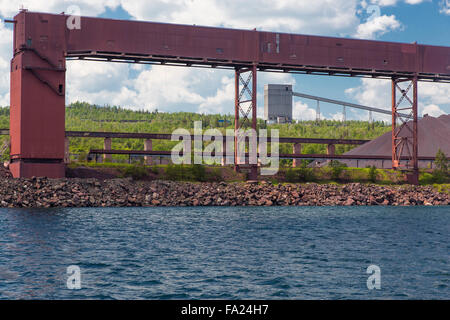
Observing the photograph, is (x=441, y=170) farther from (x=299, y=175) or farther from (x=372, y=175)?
(x=299, y=175)

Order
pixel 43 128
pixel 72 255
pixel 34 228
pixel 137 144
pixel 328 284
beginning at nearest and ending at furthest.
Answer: pixel 328 284 → pixel 72 255 → pixel 34 228 → pixel 43 128 → pixel 137 144

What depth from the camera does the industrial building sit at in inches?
A: 4970

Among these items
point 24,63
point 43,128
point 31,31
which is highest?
point 31,31

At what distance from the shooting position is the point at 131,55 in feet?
184

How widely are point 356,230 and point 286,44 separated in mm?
34144

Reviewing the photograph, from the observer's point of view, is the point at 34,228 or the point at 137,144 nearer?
the point at 34,228

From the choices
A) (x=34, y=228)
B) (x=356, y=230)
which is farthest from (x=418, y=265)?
(x=34, y=228)

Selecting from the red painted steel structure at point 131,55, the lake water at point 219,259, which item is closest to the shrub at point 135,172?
the red painted steel structure at point 131,55

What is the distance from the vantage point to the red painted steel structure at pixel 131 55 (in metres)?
52.2

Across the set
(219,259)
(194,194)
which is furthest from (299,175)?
(219,259)

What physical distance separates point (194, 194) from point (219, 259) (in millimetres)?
34588

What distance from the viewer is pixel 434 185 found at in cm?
6875

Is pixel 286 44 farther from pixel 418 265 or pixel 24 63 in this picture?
pixel 418 265

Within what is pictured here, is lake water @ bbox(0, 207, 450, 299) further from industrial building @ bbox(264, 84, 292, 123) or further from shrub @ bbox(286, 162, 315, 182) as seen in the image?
industrial building @ bbox(264, 84, 292, 123)
